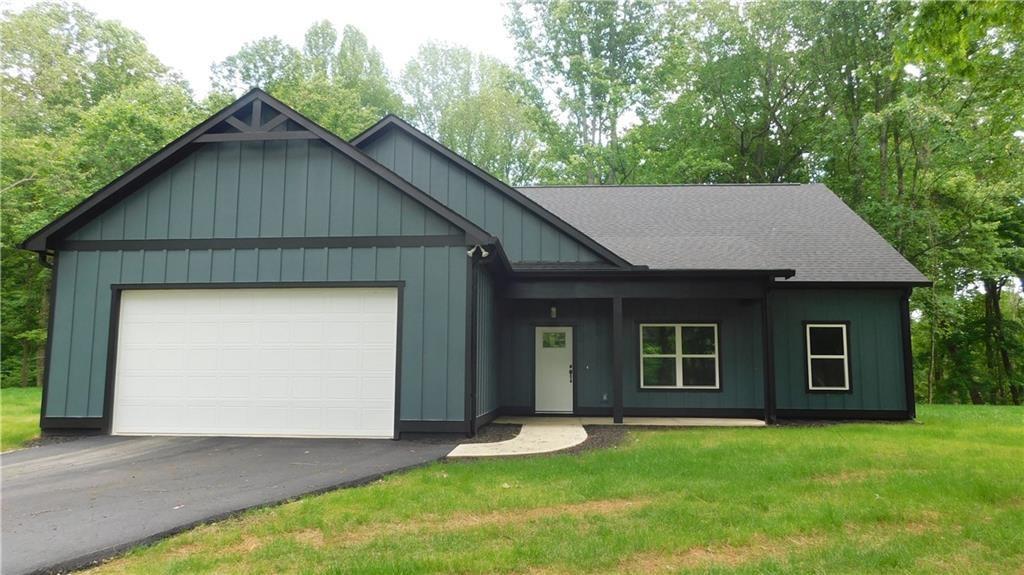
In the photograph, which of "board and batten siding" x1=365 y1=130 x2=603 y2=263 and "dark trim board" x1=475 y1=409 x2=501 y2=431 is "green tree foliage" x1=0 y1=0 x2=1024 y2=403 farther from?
"dark trim board" x1=475 y1=409 x2=501 y2=431

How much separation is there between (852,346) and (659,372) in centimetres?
381

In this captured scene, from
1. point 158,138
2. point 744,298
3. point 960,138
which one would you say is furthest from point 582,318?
point 158,138

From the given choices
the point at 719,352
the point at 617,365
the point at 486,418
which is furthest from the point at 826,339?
the point at 486,418

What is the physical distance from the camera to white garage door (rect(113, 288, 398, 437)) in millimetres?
8844

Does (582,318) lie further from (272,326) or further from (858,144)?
(858,144)

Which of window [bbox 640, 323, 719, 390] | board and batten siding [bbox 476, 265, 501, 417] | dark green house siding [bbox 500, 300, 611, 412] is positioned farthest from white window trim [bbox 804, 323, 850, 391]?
board and batten siding [bbox 476, 265, 501, 417]

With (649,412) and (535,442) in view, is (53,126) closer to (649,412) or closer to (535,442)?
(535,442)

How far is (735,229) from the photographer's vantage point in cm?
1341

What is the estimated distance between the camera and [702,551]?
3.97m

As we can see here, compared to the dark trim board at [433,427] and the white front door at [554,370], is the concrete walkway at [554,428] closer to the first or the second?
the white front door at [554,370]

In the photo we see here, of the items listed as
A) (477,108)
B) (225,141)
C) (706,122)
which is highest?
(477,108)

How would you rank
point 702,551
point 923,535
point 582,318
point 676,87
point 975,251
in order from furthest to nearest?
point 676,87 → point 975,251 → point 582,318 → point 923,535 → point 702,551

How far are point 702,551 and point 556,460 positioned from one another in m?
3.17

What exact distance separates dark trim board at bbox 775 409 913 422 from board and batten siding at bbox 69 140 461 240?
26.0 ft
